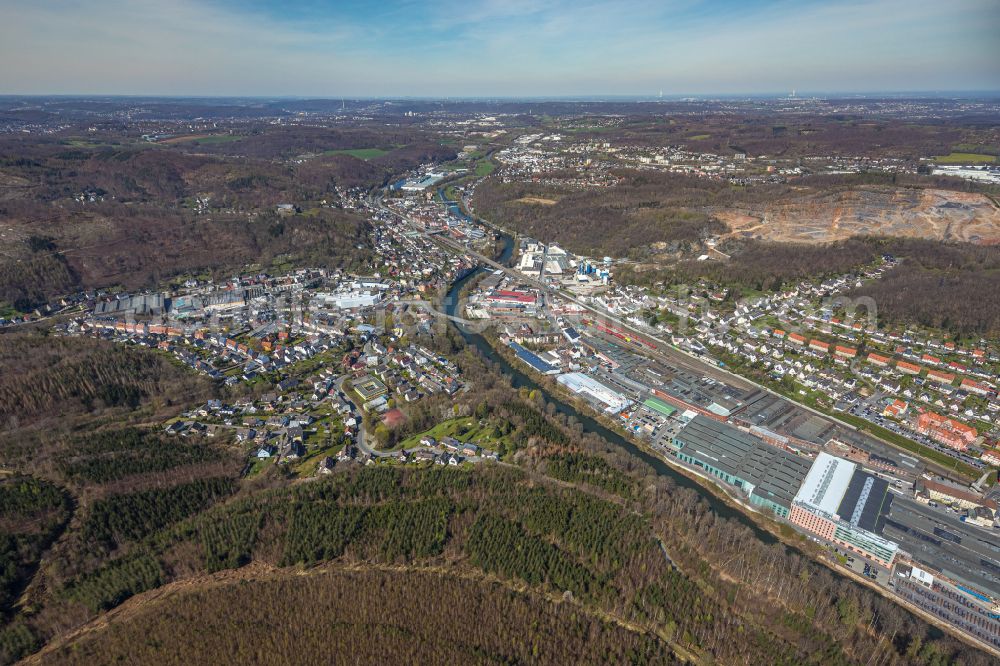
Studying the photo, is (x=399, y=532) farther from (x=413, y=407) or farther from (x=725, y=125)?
(x=725, y=125)

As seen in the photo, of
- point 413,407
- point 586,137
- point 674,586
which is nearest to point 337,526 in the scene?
point 413,407

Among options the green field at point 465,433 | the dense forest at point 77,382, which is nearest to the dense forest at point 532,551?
the green field at point 465,433

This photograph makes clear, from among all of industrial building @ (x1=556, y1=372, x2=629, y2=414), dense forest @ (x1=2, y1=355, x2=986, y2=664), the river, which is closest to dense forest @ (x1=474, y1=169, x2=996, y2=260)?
the river

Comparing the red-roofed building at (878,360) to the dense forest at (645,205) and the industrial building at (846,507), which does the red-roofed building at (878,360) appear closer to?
the industrial building at (846,507)

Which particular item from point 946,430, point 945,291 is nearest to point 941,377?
point 946,430

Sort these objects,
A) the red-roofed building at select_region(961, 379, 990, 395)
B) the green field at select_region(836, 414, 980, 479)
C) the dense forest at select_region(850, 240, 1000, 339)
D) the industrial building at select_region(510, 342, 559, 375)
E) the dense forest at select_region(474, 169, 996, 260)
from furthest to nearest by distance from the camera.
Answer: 1. the dense forest at select_region(474, 169, 996, 260)
2. the dense forest at select_region(850, 240, 1000, 339)
3. the industrial building at select_region(510, 342, 559, 375)
4. the red-roofed building at select_region(961, 379, 990, 395)
5. the green field at select_region(836, 414, 980, 479)

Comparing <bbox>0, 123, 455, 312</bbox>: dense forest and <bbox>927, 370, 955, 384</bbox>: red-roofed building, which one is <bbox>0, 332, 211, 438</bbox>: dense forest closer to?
<bbox>0, 123, 455, 312</bbox>: dense forest
